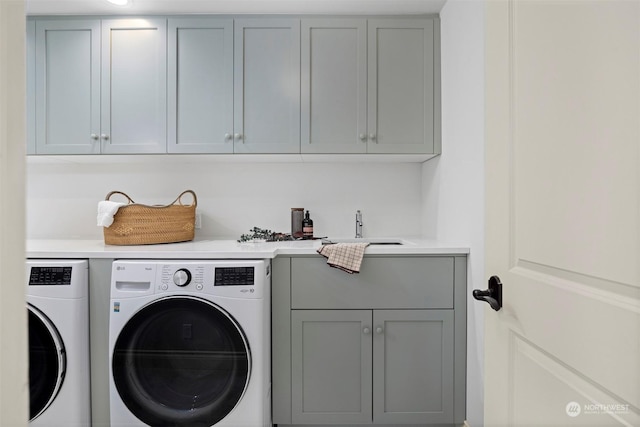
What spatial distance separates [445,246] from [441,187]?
443 millimetres

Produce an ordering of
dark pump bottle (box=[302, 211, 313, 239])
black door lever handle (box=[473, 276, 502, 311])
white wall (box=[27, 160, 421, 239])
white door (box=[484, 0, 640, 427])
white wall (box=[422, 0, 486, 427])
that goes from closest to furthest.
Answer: white door (box=[484, 0, 640, 427]) < black door lever handle (box=[473, 276, 502, 311]) < white wall (box=[422, 0, 486, 427]) < dark pump bottle (box=[302, 211, 313, 239]) < white wall (box=[27, 160, 421, 239])

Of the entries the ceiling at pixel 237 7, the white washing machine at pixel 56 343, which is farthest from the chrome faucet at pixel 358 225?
the white washing machine at pixel 56 343

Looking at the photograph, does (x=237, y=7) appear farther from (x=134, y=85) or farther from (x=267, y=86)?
(x=134, y=85)

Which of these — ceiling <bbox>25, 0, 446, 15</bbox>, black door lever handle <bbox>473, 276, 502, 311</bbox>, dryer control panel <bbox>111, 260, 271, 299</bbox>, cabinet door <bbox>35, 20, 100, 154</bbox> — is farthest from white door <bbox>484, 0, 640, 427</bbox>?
cabinet door <bbox>35, 20, 100, 154</bbox>

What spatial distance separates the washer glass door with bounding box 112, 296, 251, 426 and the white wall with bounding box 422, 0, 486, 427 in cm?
105

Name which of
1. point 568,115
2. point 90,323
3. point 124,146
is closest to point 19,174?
point 568,115

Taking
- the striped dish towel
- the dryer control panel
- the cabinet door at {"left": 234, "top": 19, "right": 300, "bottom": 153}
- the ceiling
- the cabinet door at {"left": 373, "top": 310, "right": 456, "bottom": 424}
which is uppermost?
the ceiling

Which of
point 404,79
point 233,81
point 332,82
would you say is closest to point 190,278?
point 233,81

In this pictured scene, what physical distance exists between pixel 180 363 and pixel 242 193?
3.79 ft

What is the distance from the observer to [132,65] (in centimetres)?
203

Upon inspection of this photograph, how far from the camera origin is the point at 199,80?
79.9 inches

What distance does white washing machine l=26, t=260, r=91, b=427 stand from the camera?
1569mm

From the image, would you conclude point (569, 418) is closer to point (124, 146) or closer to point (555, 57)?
point (555, 57)

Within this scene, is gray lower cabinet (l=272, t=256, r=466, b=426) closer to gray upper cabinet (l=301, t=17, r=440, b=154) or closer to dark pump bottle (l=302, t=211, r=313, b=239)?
dark pump bottle (l=302, t=211, r=313, b=239)
